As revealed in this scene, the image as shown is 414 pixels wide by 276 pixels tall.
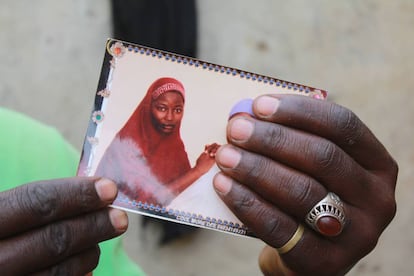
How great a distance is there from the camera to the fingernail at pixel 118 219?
722mm

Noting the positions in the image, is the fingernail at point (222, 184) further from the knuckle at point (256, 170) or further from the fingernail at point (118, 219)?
the fingernail at point (118, 219)

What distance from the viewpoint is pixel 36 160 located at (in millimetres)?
1003

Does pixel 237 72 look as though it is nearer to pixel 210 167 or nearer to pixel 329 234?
pixel 210 167

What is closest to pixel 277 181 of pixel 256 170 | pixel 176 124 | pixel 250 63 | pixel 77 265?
pixel 256 170

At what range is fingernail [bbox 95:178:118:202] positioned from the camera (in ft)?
2.33

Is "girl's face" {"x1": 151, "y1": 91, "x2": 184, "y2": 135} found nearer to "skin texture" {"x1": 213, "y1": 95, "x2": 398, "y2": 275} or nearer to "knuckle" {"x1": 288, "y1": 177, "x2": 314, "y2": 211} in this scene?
"skin texture" {"x1": 213, "y1": 95, "x2": 398, "y2": 275}

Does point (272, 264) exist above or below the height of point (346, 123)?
below

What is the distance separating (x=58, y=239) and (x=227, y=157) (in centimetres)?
24

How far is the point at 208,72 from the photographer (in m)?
0.80

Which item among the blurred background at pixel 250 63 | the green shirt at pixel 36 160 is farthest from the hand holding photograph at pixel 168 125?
the blurred background at pixel 250 63

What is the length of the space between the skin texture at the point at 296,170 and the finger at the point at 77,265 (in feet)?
0.63

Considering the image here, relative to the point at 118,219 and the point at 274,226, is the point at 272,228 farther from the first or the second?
the point at 118,219

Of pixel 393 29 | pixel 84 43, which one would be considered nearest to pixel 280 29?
pixel 393 29

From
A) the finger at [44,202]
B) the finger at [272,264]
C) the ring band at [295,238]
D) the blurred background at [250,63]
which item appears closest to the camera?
the finger at [44,202]
